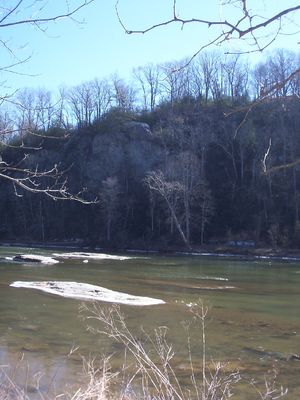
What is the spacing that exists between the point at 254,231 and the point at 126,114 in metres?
26.8

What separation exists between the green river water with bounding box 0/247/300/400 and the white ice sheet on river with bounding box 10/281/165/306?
0.48 m

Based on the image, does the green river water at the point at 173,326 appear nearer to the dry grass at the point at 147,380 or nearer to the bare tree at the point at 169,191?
the dry grass at the point at 147,380

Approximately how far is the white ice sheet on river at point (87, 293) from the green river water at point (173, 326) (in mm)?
478

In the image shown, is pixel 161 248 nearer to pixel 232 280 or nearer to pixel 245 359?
pixel 232 280

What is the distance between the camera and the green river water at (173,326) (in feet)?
26.7

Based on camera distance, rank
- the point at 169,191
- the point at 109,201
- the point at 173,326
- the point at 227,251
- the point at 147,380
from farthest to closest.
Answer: the point at 109,201, the point at 169,191, the point at 227,251, the point at 173,326, the point at 147,380

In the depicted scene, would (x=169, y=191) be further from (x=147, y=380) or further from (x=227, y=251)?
(x=147, y=380)

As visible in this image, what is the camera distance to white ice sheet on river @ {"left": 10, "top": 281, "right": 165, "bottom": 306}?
14.5 m

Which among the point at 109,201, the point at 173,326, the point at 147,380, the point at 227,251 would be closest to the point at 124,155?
the point at 109,201

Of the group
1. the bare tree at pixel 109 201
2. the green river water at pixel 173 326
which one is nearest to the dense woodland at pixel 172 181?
the bare tree at pixel 109 201

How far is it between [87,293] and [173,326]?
4666 millimetres

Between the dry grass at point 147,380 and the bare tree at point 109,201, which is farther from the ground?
the bare tree at point 109,201

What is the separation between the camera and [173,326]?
1147cm

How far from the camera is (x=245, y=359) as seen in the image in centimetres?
881
